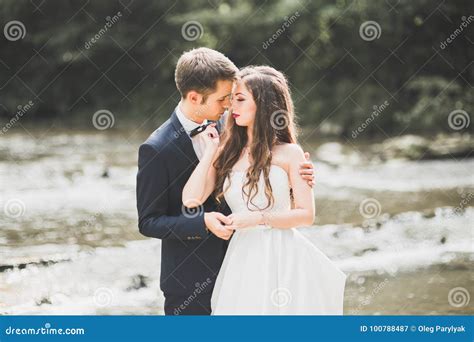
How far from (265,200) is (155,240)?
4813mm

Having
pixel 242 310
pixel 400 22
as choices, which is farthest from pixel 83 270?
pixel 400 22

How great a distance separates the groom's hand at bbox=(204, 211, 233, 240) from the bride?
0.03 meters

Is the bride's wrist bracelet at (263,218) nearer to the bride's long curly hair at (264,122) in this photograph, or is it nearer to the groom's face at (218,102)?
the bride's long curly hair at (264,122)

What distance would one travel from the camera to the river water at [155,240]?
18.9ft

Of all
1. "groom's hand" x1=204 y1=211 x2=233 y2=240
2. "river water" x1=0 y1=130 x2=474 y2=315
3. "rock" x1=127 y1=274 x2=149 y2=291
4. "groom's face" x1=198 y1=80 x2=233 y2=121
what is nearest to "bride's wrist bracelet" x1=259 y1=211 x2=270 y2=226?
"groom's hand" x1=204 y1=211 x2=233 y2=240

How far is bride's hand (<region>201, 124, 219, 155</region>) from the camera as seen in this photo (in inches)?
122

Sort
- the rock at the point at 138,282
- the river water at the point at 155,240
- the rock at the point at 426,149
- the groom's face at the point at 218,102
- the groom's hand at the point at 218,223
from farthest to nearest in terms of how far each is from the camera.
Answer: the rock at the point at 426,149, the rock at the point at 138,282, the river water at the point at 155,240, the groom's face at the point at 218,102, the groom's hand at the point at 218,223

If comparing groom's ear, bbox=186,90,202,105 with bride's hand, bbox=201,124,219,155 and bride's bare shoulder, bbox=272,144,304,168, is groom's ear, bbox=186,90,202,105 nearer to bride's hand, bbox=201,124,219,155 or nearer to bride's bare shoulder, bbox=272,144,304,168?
bride's hand, bbox=201,124,219,155

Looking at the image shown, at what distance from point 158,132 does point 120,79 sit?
23.1 m

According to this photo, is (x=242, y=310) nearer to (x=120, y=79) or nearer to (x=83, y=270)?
(x=83, y=270)

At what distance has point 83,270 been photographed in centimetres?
655

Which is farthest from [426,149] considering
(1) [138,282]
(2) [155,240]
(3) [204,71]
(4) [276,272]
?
(3) [204,71]

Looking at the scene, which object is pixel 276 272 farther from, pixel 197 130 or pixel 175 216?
pixel 197 130

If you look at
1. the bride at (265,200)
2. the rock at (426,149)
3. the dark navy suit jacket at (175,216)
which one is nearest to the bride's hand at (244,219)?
the bride at (265,200)
